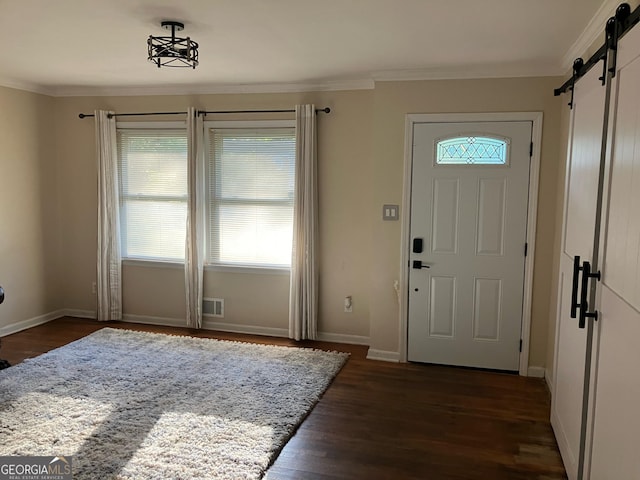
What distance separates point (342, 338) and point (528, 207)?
212 centimetres

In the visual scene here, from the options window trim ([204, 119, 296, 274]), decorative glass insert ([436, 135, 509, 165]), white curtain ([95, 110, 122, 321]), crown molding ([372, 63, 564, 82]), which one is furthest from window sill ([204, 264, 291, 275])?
crown molding ([372, 63, 564, 82])

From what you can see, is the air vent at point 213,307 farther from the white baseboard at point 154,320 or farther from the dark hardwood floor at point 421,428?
the dark hardwood floor at point 421,428

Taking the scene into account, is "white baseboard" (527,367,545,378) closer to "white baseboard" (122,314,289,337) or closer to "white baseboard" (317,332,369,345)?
"white baseboard" (317,332,369,345)

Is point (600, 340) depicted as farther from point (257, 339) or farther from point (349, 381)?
Result: point (257, 339)

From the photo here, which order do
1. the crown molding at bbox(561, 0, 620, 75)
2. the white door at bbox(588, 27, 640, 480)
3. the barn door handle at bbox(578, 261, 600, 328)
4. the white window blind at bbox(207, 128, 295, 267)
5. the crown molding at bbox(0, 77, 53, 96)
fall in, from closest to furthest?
the white door at bbox(588, 27, 640, 480)
the barn door handle at bbox(578, 261, 600, 328)
the crown molding at bbox(561, 0, 620, 75)
the crown molding at bbox(0, 77, 53, 96)
the white window blind at bbox(207, 128, 295, 267)

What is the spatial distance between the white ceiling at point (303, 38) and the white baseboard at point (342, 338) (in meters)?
2.42

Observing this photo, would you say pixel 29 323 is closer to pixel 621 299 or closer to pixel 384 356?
pixel 384 356

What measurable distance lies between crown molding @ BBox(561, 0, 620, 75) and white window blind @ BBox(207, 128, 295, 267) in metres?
2.45

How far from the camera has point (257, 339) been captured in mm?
5000

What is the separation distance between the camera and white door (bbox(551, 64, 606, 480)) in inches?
93.5

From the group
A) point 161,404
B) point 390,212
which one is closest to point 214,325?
point 161,404

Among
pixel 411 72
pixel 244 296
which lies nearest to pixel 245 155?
pixel 244 296

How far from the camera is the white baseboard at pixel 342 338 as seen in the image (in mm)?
4877

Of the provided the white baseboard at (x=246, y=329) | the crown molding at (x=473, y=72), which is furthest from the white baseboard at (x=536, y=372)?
the crown molding at (x=473, y=72)
